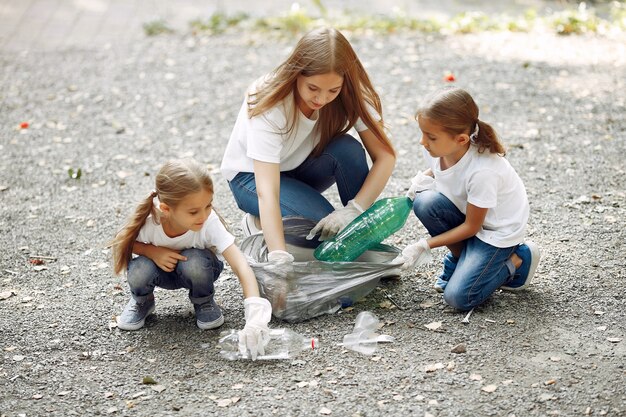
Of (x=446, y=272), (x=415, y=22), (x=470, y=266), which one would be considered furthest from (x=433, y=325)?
(x=415, y=22)

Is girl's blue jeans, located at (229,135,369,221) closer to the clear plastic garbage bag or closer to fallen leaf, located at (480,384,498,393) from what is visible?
the clear plastic garbage bag

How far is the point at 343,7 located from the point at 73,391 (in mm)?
5825

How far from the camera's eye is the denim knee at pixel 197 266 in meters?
3.16

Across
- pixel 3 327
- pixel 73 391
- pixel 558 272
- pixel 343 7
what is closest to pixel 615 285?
pixel 558 272

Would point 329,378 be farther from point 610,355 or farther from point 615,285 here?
point 615,285

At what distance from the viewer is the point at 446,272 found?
3531 millimetres

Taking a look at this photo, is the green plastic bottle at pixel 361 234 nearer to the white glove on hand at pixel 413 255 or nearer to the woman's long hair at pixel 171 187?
the white glove on hand at pixel 413 255

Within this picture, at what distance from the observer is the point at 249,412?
8.88ft

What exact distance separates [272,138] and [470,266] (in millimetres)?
941

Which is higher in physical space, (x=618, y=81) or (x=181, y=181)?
(x=181, y=181)

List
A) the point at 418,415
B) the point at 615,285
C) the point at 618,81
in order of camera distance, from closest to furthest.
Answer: the point at 418,415, the point at 615,285, the point at 618,81

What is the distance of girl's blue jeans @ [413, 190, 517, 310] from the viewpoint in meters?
3.25

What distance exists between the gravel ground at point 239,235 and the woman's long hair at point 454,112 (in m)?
0.70

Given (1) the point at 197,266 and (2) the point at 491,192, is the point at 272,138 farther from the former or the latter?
(2) the point at 491,192
